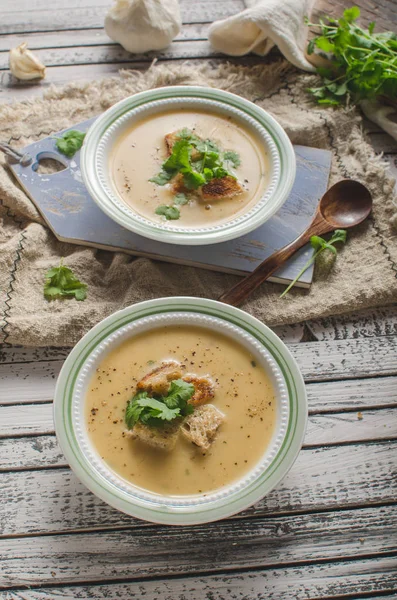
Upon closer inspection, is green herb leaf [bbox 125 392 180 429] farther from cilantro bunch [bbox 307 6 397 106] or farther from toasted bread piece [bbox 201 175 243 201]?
cilantro bunch [bbox 307 6 397 106]

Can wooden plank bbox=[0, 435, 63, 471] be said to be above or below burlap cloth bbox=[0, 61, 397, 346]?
below

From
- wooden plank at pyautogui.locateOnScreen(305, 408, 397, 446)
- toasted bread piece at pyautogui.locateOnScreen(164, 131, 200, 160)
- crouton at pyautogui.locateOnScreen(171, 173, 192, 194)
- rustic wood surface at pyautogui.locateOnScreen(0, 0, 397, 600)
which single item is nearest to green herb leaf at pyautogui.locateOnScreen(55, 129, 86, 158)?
toasted bread piece at pyautogui.locateOnScreen(164, 131, 200, 160)

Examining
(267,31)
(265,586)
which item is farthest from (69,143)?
(265,586)

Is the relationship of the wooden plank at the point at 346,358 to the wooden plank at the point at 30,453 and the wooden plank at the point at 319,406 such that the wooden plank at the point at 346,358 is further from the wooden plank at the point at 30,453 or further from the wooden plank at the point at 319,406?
the wooden plank at the point at 30,453

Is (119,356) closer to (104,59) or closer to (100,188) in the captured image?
(100,188)

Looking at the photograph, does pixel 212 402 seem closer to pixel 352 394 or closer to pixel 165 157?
pixel 352 394

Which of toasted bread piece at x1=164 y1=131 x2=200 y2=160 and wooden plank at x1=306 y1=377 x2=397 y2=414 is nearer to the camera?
wooden plank at x1=306 y1=377 x2=397 y2=414

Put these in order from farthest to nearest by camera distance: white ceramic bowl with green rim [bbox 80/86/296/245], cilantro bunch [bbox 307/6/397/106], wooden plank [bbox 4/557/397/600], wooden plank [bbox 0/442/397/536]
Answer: cilantro bunch [bbox 307/6/397/106], white ceramic bowl with green rim [bbox 80/86/296/245], wooden plank [bbox 0/442/397/536], wooden plank [bbox 4/557/397/600]
